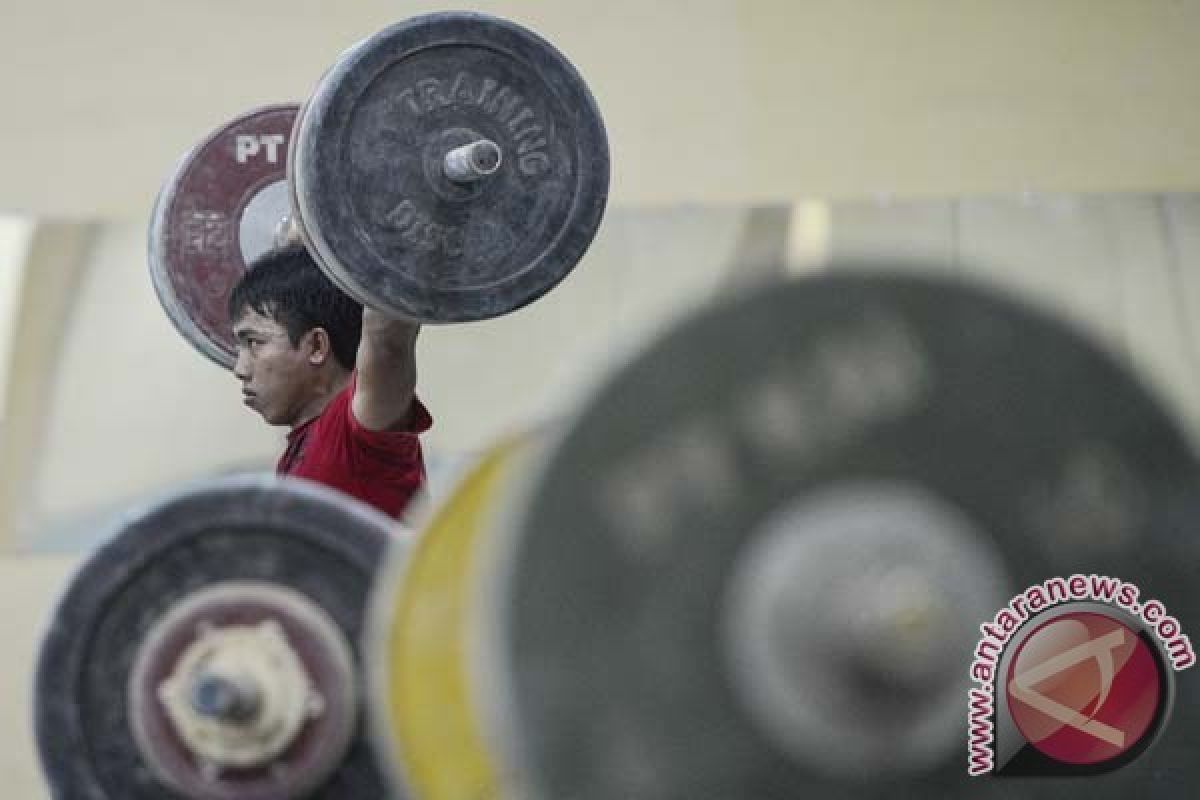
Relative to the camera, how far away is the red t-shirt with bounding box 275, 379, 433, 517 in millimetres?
1709

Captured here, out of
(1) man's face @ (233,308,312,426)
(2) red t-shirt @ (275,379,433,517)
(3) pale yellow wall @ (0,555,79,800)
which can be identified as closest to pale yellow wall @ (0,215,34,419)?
(3) pale yellow wall @ (0,555,79,800)

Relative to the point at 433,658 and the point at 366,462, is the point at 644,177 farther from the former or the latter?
the point at 433,658

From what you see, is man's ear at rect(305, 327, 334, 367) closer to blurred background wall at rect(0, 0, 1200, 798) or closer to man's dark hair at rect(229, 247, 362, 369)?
man's dark hair at rect(229, 247, 362, 369)

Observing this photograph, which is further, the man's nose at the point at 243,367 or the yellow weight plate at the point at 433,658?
the man's nose at the point at 243,367

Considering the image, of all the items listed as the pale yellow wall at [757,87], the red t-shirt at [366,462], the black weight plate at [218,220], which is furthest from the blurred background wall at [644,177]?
the red t-shirt at [366,462]

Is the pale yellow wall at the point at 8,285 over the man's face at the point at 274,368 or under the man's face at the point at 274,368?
over

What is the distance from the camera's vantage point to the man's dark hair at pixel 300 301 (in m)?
1.94

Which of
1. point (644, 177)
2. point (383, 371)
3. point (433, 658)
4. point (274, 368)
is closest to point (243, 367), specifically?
point (274, 368)

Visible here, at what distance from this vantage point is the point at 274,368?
1.94 meters

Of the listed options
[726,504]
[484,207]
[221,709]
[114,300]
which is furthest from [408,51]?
[114,300]

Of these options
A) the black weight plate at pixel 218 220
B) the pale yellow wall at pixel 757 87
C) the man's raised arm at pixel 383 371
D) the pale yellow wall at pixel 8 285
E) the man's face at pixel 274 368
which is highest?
the pale yellow wall at pixel 757 87

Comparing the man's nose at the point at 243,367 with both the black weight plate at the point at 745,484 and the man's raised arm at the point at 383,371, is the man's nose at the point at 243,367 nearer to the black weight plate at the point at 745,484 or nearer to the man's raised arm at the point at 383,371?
the man's raised arm at the point at 383,371

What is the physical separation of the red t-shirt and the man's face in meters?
0.18

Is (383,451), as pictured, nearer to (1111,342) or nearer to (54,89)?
(1111,342)
